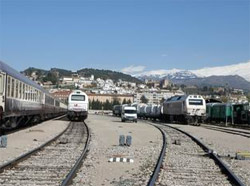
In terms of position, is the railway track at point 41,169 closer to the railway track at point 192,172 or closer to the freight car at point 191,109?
the railway track at point 192,172

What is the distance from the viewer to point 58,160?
13.6 meters

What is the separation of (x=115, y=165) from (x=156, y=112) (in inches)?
2542

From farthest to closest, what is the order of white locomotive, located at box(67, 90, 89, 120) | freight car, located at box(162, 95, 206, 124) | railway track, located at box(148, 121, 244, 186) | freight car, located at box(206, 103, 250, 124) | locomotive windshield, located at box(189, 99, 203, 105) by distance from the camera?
freight car, located at box(206, 103, 250, 124) → locomotive windshield, located at box(189, 99, 203, 105) → freight car, located at box(162, 95, 206, 124) → white locomotive, located at box(67, 90, 89, 120) → railway track, located at box(148, 121, 244, 186)

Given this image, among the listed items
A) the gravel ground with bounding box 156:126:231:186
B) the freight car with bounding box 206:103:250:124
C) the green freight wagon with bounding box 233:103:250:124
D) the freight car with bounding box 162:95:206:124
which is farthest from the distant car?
the gravel ground with bounding box 156:126:231:186

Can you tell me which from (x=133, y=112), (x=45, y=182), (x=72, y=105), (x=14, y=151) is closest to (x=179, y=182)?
(x=45, y=182)

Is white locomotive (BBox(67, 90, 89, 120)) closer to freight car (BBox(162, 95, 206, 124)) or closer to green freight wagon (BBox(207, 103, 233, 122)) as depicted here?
freight car (BBox(162, 95, 206, 124))

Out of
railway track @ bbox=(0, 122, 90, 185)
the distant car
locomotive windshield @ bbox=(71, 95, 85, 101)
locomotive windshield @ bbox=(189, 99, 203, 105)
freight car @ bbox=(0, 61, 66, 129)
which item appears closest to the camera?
railway track @ bbox=(0, 122, 90, 185)

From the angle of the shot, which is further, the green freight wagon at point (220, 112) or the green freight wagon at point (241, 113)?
the green freight wagon at point (220, 112)

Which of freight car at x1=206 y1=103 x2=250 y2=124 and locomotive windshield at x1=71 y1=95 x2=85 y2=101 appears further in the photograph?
freight car at x1=206 y1=103 x2=250 y2=124

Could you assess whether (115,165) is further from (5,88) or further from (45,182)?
(5,88)

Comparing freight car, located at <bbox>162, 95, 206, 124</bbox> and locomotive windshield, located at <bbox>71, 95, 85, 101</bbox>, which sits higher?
locomotive windshield, located at <bbox>71, 95, 85, 101</bbox>

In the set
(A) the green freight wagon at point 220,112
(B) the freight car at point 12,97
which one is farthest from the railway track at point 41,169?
(A) the green freight wagon at point 220,112

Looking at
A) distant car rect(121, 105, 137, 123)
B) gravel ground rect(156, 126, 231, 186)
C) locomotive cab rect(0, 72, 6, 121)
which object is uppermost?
locomotive cab rect(0, 72, 6, 121)

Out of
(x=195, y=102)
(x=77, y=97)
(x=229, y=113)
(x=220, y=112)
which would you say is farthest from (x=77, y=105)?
(x=220, y=112)
